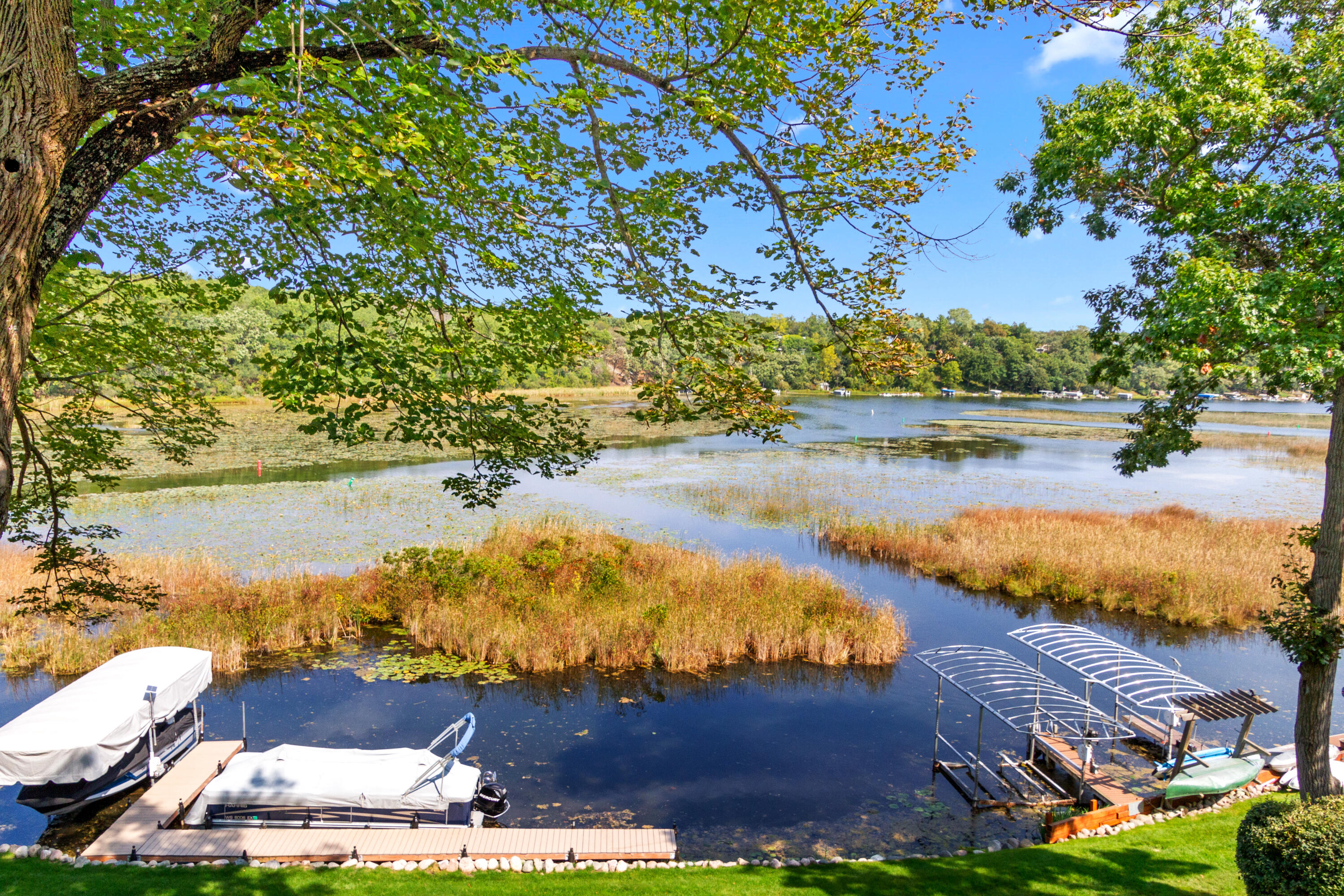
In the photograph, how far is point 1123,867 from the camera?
8438 mm

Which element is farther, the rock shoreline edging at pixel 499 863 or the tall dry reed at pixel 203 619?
the tall dry reed at pixel 203 619

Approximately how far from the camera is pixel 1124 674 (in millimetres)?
12102

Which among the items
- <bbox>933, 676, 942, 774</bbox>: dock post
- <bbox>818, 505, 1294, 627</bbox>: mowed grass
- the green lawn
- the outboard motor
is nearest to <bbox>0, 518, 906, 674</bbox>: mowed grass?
<bbox>933, 676, 942, 774</bbox>: dock post

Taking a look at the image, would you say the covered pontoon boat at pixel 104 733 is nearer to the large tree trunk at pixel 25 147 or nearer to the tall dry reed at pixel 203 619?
the tall dry reed at pixel 203 619

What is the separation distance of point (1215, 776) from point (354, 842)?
1284cm

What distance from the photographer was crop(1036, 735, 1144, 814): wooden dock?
1081 cm

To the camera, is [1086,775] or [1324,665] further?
[1086,775]

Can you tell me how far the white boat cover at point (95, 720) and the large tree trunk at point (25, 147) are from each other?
8815 mm

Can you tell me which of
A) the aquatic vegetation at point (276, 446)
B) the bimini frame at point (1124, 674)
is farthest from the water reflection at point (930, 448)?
the bimini frame at point (1124, 674)

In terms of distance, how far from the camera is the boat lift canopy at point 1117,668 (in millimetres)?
11797

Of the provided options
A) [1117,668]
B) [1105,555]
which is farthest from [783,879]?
[1105,555]

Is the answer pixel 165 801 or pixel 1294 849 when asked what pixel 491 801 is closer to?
pixel 165 801

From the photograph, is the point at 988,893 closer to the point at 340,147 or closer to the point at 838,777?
the point at 838,777

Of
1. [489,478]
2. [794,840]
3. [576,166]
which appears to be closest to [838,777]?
[794,840]
